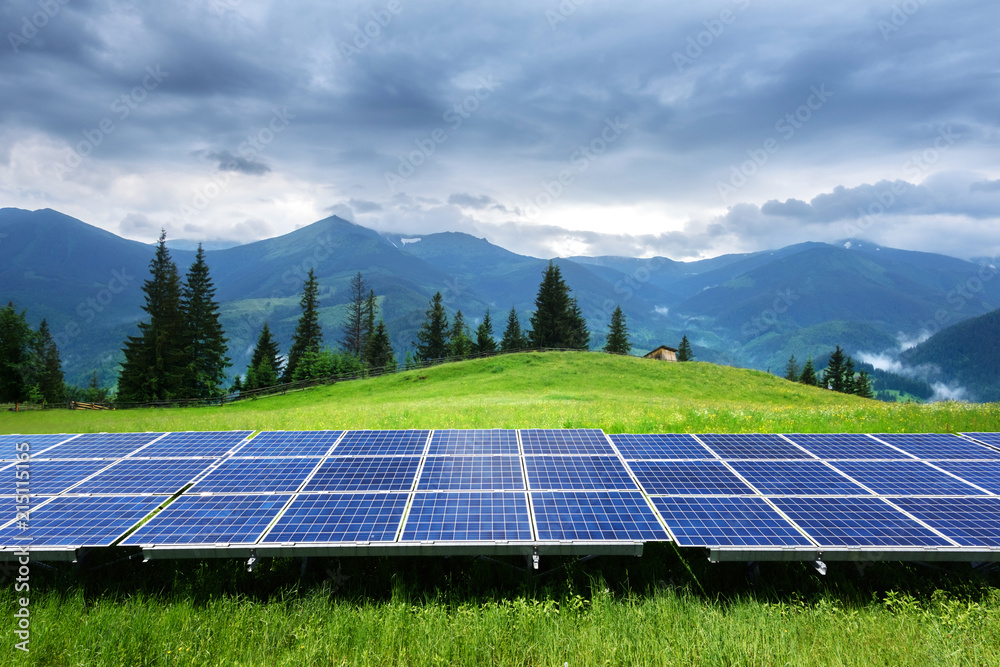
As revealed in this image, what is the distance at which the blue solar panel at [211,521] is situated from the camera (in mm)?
8289

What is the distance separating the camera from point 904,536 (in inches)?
330

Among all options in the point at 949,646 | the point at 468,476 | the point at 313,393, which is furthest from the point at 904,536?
the point at 313,393

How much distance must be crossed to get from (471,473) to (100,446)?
11147 mm

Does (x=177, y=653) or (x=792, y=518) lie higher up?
(x=792, y=518)

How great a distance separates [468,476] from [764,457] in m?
7.72

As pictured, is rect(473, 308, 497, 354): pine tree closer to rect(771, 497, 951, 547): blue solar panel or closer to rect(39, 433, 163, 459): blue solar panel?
rect(39, 433, 163, 459): blue solar panel

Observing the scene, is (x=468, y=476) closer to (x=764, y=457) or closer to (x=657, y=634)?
(x=657, y=634)

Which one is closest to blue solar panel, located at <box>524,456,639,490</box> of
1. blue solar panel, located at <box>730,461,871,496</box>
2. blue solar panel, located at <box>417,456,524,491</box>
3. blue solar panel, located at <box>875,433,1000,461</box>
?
blue solar panel, located at <box>417,456,524,491</box>

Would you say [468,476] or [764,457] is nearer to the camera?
[468,476]

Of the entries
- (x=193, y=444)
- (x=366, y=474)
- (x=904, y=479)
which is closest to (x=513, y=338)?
(x=193, y=444)

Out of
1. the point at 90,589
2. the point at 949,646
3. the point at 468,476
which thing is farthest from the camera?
the point at 468,476

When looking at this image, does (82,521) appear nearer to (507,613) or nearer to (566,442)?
(507,613)

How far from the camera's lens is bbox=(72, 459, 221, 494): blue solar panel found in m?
10.6

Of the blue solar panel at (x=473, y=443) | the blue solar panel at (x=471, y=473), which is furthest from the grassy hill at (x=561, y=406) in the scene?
the blue solar panel at (x=471, y=473)
